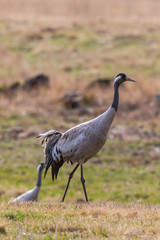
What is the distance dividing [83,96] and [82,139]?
16.4 metres

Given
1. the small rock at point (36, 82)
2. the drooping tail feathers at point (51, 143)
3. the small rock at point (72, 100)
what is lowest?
the drooping tail feathers at point (51, 143)

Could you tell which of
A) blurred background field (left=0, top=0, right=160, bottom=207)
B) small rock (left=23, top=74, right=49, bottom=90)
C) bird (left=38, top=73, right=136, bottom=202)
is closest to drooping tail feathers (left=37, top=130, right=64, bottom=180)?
bird (left=38, top=73, right=136, bottom=202)

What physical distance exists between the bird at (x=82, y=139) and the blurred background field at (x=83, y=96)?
3249mm

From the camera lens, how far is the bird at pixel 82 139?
9.01 metres

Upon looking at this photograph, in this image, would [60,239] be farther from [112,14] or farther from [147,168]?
[112,14]

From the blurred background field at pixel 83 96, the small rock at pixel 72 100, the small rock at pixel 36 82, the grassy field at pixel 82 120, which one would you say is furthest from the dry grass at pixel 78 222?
the small rock at pixel 36 82

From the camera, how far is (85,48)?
36.8 metres

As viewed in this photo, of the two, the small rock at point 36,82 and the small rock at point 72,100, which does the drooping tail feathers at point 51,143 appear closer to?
the small rock at point 72,100

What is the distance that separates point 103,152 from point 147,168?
2081 millimetres

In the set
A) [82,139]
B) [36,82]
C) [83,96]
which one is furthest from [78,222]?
[36,82]

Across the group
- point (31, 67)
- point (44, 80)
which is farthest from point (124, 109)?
point (31, 67)

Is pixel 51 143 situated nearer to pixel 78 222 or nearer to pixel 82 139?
pixel 82 139

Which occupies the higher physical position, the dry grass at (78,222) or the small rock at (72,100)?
the small rock at (72,100)

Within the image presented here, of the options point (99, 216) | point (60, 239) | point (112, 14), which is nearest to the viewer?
point (60, 239)
